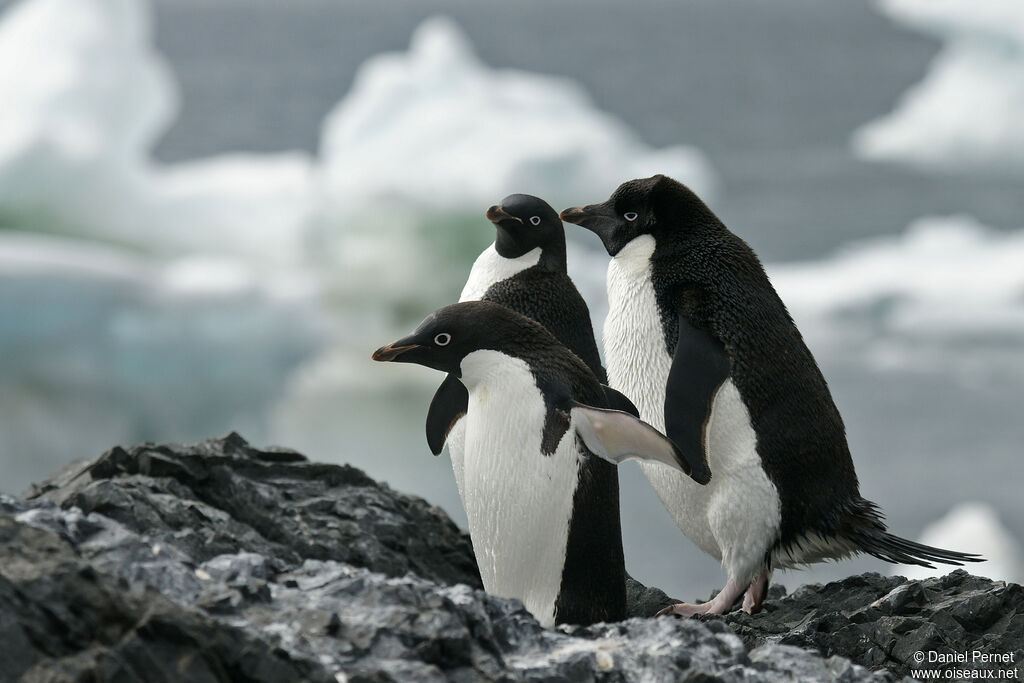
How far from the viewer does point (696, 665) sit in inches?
84.6

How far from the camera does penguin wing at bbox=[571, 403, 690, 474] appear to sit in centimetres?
262

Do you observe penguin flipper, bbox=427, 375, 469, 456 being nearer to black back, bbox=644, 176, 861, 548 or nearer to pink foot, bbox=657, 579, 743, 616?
black back, bbox=644, 176, 861, 548

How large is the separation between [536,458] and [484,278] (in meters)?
0.79

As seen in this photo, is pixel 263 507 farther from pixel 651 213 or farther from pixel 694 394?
pixel 651 213

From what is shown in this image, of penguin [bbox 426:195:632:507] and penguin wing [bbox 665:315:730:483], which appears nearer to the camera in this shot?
penguin wing [bbox 665:315:730:483]

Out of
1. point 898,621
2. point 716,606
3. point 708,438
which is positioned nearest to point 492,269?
point 708,438

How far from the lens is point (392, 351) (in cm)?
269

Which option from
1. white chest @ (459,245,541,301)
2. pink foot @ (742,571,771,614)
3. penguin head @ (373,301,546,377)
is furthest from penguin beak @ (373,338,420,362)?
pink foot @ (742,571,771,614)

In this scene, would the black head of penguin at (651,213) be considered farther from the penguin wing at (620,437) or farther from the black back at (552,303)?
the penguin wing at (620,437)

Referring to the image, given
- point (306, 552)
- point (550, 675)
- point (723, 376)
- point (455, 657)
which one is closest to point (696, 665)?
point (550, 675)

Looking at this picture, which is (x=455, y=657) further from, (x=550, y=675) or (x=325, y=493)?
(x=325, y=493)

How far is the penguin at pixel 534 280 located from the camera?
10.6ft

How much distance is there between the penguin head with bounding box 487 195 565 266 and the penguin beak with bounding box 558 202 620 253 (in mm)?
60

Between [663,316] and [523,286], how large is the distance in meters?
0.40
